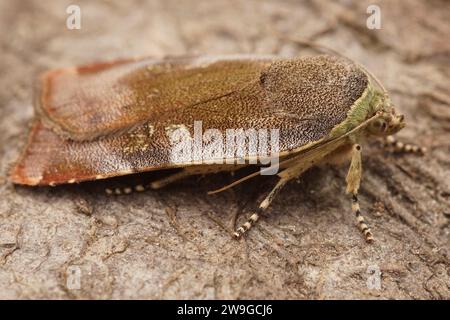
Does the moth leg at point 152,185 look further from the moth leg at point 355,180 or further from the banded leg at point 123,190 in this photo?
the moth leg at point 355,180

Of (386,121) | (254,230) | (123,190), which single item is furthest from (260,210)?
(386,121)

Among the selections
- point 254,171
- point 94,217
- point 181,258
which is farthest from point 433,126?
point 94,217

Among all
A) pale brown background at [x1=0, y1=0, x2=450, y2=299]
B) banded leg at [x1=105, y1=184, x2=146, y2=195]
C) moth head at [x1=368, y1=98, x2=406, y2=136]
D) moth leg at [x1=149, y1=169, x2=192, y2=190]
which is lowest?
pale brown background at [x1=0, y1=0, x2=450, y2=299]

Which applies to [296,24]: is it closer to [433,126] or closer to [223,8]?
[223,8]

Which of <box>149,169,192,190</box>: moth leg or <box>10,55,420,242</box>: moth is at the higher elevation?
<box>10,55,420,242</box>: moth

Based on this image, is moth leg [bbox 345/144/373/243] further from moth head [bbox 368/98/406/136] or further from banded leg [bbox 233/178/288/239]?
banded leg [bbox 233/178/288/239]

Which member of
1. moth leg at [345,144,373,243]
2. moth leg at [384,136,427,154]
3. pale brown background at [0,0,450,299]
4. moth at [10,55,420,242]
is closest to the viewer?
pale brown background at [0,0,450,299]

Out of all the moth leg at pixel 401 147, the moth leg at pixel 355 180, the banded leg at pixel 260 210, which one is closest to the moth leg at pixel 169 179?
the banded leg at pixel 260 210

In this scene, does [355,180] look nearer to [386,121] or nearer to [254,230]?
[386,121]

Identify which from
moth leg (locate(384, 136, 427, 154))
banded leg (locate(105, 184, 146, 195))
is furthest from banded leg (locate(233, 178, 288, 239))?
moth leg (locate(384, 136, 427, 154))
